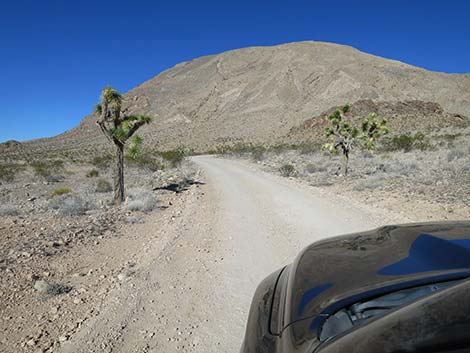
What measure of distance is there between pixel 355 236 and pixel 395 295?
1.16 m

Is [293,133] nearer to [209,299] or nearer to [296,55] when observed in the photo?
[296,55]

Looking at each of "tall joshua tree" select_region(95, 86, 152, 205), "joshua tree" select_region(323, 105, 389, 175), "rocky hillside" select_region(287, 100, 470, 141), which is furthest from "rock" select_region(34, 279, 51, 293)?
"rocky hillside" select_region(287, 100, 470, 141)

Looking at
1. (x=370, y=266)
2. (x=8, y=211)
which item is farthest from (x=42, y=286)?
(x=8, y=211)

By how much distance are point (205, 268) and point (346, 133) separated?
17229 mm

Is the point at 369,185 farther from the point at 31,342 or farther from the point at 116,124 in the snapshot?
the point at 31,342

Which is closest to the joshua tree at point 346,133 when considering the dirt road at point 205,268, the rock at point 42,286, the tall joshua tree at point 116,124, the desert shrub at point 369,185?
the desert shrub at point 369,185

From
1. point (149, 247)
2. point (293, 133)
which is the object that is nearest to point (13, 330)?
point (149, 247)

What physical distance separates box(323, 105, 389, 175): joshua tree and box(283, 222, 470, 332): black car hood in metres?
16.5

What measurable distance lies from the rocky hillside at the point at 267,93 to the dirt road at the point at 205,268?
64721mm

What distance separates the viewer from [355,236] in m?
2.89

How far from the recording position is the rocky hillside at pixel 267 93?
8144cm

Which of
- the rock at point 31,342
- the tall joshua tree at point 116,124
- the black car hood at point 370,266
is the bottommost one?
the rock at point 31,342

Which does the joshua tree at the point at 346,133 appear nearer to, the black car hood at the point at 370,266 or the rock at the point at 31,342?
the black car hood at the point at 370,266

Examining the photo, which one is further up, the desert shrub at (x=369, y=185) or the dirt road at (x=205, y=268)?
the dirt road at (x=205, y=268)
